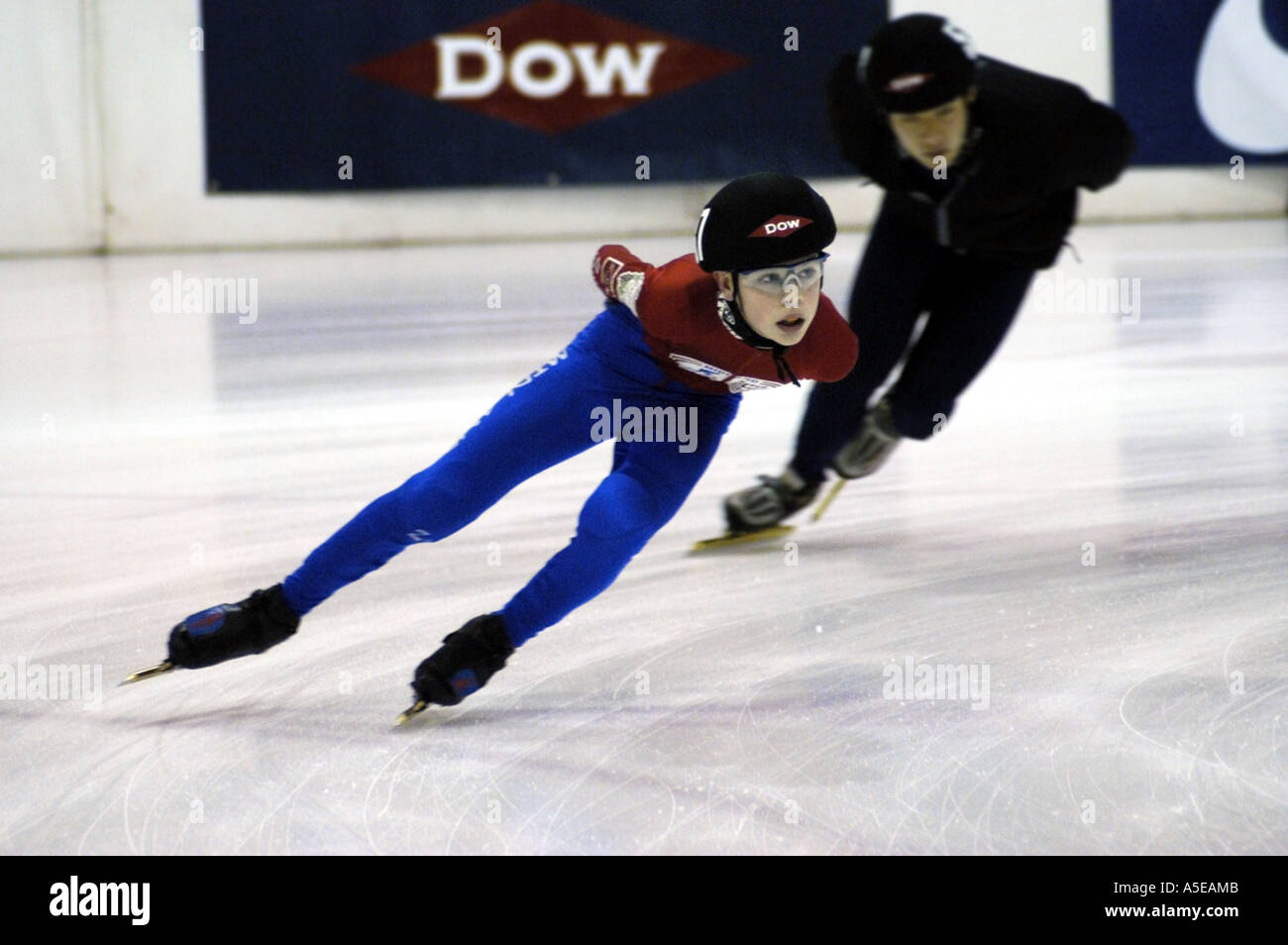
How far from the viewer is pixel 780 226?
2.22 m

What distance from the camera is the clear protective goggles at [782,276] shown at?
2254 mm

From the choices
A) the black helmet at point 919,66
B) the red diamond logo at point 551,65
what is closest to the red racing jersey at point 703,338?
the black helmet at point 919,66

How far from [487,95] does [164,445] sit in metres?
8.38

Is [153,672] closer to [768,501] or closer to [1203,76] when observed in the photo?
[768,501]

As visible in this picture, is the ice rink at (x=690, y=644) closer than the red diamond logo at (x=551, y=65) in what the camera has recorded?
Yes

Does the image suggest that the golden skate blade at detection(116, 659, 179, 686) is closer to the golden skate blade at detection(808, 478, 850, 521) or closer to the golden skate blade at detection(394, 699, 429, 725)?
the golden skate blade at detection(394, 699, 429, 725)

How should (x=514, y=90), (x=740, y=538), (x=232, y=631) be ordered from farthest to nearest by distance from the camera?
(x=514, y=90)
(x=740, y=538)
(x=232, y=631)

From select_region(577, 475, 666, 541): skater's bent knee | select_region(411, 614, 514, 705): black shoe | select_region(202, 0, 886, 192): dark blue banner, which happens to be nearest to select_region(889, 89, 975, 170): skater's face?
select_region(577, 475, 666, 541): skater's bent knee

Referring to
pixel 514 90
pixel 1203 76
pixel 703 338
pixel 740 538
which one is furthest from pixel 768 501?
pixel 1203 76

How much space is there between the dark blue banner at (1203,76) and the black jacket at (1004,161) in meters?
10.2

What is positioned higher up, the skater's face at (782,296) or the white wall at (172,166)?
the white wall at (172,166)

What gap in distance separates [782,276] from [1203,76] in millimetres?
12062

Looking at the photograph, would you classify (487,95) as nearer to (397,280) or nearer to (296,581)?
(397,280)

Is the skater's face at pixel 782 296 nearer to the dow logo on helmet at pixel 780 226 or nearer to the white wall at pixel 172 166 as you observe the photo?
the dow logo on helmet at pixel 780 226
